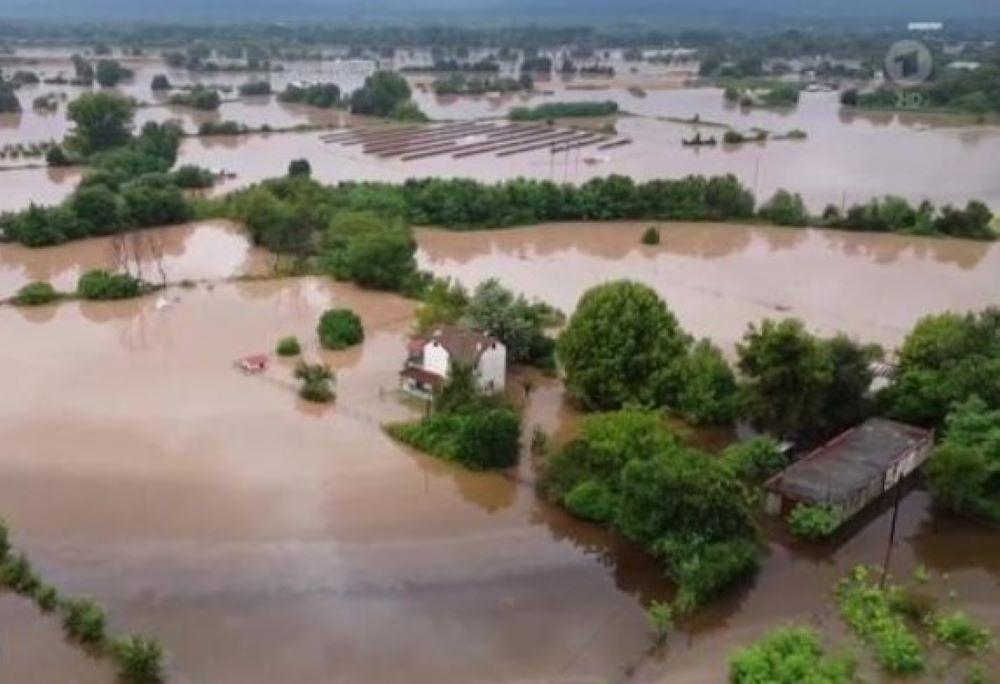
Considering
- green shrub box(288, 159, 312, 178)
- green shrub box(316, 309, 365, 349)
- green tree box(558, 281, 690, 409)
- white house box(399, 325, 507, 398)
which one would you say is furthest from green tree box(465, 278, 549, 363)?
green shrub box(288, 159, 312, 178)

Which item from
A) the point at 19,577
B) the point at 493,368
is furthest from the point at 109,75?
the point at 19,577

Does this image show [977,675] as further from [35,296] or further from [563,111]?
[563,111]

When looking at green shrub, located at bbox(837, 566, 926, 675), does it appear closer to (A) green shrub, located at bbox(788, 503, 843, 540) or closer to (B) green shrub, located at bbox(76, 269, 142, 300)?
(A) green shrub, located at bbox(788, 503, 843, 540)

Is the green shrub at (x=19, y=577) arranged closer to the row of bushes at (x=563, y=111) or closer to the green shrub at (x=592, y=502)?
the green shrub at (x=592, y=502)

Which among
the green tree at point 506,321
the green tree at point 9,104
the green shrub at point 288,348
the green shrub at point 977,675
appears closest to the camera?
the green shrub at point 977,675

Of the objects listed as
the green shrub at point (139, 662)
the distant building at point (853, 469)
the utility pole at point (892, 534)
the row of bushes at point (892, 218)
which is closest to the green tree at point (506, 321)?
the distant building at point (853, 469)

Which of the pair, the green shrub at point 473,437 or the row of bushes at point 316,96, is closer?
the green shrub at point 473,437
